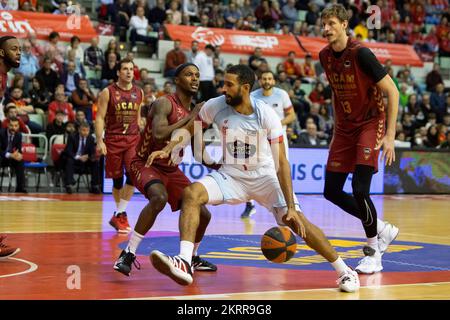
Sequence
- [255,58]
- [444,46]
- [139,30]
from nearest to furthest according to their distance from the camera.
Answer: [139,30], [255,58], [444,46]

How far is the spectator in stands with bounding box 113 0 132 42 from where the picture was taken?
23.4 metres

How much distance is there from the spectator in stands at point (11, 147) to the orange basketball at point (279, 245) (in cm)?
1148

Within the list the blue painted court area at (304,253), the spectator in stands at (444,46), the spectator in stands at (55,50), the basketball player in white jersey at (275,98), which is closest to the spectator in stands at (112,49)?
the spectator in stands at (55,50)

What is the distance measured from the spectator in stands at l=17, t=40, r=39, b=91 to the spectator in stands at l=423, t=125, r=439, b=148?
426 inches

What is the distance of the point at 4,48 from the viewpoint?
28.3ft

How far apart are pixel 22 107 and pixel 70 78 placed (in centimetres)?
184

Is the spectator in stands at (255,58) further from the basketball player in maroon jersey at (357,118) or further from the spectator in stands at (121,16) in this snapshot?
the basketball player in maroon jersey at (357,118)

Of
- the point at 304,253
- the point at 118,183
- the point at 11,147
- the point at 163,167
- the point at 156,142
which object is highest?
the point at 156,142

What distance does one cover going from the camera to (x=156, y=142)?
850cm

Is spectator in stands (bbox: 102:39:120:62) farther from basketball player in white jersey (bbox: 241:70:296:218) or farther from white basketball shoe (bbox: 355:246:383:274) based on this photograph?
white basketball shoe (bbox: 355:246:383:274)

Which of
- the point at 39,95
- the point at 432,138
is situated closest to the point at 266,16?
the point at 432,138

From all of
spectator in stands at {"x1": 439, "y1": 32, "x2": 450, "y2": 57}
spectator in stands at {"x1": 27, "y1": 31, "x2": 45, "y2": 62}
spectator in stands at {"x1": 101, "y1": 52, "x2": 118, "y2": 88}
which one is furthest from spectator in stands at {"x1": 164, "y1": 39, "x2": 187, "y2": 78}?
spectator in stands at {"x1": 439, "y1": 32, "x2": 450, "y2": 57}

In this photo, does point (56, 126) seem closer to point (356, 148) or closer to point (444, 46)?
point (356, 148)
